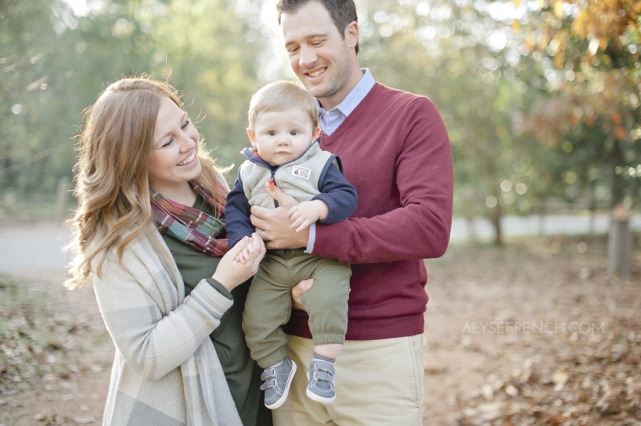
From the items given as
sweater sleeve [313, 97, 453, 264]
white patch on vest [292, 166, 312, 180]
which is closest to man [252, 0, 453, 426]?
sweater sleeve [313, 97, 453, 264]

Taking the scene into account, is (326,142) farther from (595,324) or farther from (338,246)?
(595,324)

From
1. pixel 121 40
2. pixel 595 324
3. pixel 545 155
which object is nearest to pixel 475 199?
pixel 545 155

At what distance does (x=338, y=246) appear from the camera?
204 cm

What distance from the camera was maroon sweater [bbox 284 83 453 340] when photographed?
6.73ft

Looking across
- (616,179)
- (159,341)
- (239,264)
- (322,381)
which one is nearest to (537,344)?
(322,381)

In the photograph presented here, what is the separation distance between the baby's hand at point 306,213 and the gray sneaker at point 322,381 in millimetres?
553

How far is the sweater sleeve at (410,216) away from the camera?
80.4 inches

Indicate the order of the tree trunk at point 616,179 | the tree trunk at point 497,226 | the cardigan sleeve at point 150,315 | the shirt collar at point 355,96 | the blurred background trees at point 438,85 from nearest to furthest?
1. the cardigan sleeve at point 150,315
2. the shirt collar at point 355,96
3. the blurred background trees at point 438,85
4. the tree trunk at point 616,179
5. the tree trunk at point 497,226

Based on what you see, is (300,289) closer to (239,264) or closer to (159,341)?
(239,264)

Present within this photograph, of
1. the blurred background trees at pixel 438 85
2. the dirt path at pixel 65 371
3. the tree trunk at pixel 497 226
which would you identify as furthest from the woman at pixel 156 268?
the tree trunk at pixel 497 226

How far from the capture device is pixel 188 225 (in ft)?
7.28

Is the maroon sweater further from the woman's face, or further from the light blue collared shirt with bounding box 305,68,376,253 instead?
the woman's face

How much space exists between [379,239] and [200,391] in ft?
2.99

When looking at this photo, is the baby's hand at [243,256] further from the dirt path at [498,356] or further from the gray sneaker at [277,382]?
the dirt path at [498,356]
